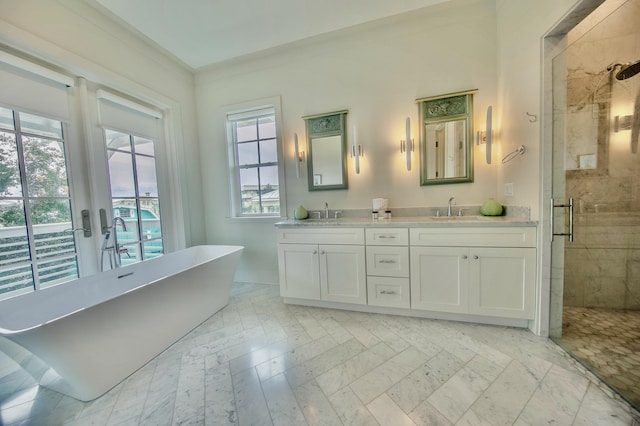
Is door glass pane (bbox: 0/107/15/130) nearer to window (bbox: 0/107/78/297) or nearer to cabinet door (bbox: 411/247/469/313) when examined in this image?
window (bbox: 0/107/78/297)

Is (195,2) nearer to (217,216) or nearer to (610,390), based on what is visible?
(217,216)

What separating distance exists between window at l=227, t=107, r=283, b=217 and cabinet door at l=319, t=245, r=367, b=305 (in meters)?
1.04

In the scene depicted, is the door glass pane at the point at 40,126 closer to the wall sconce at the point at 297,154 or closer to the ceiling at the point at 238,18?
the ceiling at the point at 238,18

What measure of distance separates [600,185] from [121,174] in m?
4.33

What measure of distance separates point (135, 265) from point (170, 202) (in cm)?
95

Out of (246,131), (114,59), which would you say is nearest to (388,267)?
(246,131)

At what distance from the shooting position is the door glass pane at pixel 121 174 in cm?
230

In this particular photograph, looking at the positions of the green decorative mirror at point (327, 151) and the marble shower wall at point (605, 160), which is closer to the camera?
the marble shower wall at point (605, 160)

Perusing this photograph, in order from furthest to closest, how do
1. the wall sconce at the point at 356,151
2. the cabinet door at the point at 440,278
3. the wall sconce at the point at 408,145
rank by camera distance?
the wall sconce at the point at 356,151 → the wall sconce at the point at 408,145 → the cabinet door at the point at 440,278

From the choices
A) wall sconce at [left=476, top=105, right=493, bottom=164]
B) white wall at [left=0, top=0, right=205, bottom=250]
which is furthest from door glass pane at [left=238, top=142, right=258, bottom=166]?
wall sconce at [left=476, top=105, right=493, bottom=164]

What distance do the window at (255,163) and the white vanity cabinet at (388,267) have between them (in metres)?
1.37

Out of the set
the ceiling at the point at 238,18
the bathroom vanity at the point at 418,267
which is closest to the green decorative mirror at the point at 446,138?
the bathroom vanity at the point at 418,267

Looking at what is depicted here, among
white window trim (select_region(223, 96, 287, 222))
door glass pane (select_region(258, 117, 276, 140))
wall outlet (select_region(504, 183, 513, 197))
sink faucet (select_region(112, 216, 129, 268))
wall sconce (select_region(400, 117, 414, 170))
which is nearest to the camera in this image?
wall outlet (select_region(504, 183, 513, 197))

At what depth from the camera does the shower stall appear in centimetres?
164
